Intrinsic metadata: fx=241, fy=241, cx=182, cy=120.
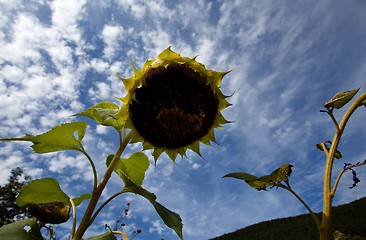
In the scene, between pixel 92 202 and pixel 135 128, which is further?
pixel 135 128

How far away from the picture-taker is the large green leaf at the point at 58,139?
4.71ft

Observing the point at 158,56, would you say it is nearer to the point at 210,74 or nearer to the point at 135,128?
the point at 210,74

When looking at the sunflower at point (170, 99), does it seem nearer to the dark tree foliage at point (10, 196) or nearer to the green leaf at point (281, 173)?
the green leaf at point (281, 173)

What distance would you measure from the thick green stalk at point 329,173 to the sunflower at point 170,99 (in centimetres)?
69

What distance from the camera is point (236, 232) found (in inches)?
1199

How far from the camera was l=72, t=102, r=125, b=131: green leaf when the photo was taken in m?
1.29

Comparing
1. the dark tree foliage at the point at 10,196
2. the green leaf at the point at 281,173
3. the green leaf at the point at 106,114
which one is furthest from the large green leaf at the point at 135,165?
the dark tree foliage at the point at 10,196

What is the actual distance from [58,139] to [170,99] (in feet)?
2.42

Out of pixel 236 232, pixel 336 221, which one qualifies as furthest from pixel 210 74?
pixel 236 232

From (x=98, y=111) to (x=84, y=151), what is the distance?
1.30ft

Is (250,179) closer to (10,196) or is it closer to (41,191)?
(41,191)

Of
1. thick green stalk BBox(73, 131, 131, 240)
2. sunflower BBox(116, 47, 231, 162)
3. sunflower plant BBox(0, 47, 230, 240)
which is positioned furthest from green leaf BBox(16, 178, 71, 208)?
sunflower BBox(116, 47, 231, 162)

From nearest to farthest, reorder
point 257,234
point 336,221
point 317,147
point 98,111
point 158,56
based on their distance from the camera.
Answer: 1. point 98,111
2. point 158,56
3. point 317,147
4. point 336,221
5. point 257,234

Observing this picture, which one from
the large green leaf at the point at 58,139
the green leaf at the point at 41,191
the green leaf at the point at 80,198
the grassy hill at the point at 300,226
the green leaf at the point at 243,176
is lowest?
the green leaf at the point at 243,176
